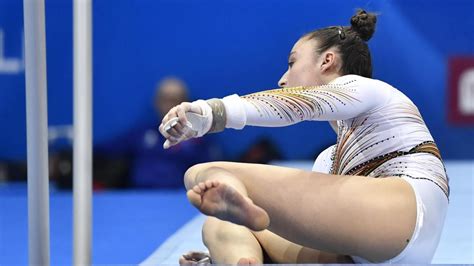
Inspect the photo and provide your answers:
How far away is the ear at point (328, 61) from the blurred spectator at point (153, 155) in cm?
298

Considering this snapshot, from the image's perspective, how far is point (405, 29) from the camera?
3.60 metres

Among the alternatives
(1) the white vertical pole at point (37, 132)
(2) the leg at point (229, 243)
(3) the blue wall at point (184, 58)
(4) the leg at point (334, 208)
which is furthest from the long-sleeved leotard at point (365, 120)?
(3) the blue wall at point (184, 58)

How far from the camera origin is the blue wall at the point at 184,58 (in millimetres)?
4375

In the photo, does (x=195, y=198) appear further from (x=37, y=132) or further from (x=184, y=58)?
(x=184, y=58)

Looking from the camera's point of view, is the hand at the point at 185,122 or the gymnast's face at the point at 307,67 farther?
the gymnast's face at the point at 307,67

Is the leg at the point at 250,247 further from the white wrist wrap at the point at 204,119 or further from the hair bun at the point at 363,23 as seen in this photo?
the hair bun at the point at 363,23

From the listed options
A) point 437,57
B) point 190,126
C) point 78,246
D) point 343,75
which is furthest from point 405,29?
point 78,246

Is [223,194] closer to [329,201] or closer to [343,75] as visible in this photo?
[329,201]

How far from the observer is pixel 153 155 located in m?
5.25

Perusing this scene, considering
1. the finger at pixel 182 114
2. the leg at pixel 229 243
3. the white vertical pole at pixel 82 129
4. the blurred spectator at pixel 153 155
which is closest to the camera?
the white vertical pole at pixel 82 129

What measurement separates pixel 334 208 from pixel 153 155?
351 centimetres

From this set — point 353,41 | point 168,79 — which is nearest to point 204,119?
point 353,41

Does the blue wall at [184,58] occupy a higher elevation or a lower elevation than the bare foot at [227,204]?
higher

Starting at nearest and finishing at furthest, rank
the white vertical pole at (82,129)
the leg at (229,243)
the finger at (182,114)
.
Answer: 1. the white vertical pole at (82,129)
2. the finger at (182,114)
3. the leg at (229,243)
